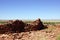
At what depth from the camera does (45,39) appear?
20.0 m

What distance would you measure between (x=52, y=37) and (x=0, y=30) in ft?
47.7

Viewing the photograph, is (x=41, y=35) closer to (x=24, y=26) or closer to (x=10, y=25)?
(x=10, y=25)

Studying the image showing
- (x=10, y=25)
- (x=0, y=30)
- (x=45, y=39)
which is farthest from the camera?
(x=10, y=25)

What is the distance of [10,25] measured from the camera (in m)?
34.2

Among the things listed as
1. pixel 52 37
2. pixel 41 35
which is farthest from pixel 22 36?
pixel 52 37

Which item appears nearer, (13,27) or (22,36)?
(22,36)

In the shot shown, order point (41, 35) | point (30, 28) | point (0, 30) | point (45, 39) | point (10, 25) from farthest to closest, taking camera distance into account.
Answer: point (30, 28), point (10, 25), point (0, 30), point (41, 35), point (45, 39)

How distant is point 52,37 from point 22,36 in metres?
4.11

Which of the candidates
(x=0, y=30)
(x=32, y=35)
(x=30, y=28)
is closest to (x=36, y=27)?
(x=30, y=28)

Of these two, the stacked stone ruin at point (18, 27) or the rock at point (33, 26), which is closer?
the stacked stone ruin at point (18, 27)

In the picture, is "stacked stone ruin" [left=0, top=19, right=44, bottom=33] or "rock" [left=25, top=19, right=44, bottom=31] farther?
"rock" [left=25, top=19, right=44, bottom=31]

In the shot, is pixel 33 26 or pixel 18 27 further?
pixel 33 26

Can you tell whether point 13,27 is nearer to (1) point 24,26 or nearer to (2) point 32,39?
(1) point 24,26

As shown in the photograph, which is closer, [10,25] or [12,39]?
[12,39]
